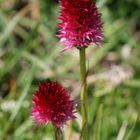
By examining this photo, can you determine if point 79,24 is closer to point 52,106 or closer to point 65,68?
point 52,106

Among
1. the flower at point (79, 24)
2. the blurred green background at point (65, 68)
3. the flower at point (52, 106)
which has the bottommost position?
the flower at point (52, 106)

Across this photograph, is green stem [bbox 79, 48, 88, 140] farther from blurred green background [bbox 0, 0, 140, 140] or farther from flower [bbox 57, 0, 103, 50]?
blurred green background [bbox 0, 0, 140, 140]

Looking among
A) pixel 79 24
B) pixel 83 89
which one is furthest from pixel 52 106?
pixel 79 24

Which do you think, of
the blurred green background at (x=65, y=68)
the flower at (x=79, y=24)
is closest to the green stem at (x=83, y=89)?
the flower at (x=79, y=24)

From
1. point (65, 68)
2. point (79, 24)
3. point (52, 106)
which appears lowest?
point (52, 106)

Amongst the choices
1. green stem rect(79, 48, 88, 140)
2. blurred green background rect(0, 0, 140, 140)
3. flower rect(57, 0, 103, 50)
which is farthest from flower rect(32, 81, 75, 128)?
blurred green background rect(0, 0, 140, 140)

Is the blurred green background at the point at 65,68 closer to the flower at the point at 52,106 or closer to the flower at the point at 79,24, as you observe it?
the flower at the point at 52,106
